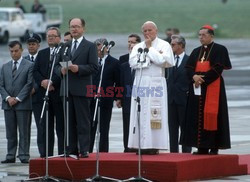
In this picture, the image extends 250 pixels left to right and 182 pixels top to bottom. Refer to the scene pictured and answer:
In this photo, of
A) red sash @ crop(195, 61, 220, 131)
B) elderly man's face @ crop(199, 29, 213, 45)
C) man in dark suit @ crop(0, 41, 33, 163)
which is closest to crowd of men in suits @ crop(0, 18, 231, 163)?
man in dark suit @ crop(0, 41, 33, 163)

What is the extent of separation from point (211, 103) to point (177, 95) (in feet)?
6.22

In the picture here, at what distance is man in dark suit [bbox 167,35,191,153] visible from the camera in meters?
17.0

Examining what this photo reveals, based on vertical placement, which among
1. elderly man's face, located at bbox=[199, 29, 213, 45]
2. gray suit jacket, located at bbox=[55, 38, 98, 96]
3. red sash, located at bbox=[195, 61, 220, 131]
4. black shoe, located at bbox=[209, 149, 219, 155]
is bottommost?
black shoe, located at bbox=[209, 149, 219, 155]

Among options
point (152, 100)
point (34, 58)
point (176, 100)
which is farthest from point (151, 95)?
point (34, 58)

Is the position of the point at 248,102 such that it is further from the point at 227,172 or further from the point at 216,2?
the point at 216,2

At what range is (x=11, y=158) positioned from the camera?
16953 millimetres

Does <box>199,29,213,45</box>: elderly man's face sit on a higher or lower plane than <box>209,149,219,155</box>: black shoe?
higher

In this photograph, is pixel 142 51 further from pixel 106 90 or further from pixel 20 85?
pixel 20 85

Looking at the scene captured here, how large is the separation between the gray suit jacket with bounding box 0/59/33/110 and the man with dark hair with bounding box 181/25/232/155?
3071 millimetres

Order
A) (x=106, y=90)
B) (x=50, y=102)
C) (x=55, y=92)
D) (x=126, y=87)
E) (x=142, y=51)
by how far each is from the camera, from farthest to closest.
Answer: (x=106, y=90) < (x=126, y=87) < (x=50, y=102) < (x=55, y=92) < (x=142, y=51)

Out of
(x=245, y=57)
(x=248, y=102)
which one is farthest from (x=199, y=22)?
(x=248, y=102)

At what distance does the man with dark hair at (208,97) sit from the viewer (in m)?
15.1

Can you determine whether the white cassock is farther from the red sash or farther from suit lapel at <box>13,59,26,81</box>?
suit lapel at <box>13,59,26,81</box>

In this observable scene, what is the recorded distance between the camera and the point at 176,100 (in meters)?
17.0
